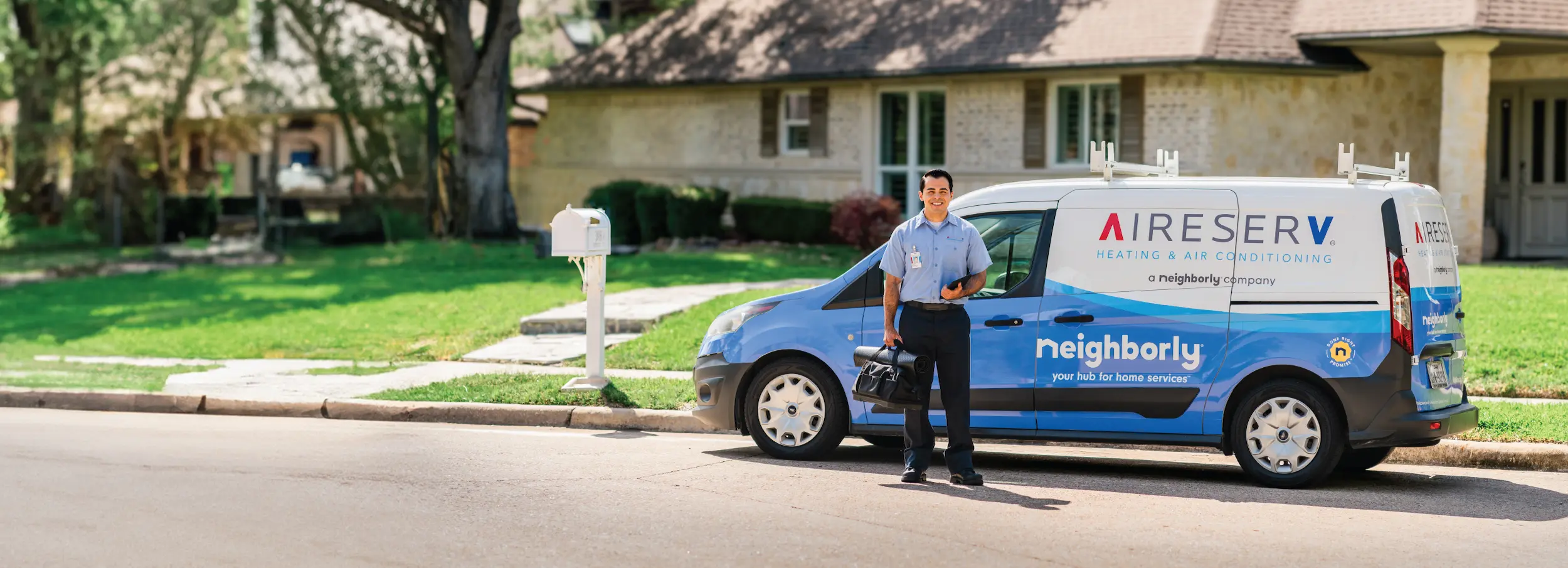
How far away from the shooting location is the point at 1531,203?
2541 cm

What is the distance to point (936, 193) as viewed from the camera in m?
9.16

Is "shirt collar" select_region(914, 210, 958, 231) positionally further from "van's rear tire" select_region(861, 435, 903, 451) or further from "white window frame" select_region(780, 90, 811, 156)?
"white window frame" select_region(780, 90, 811, 156)

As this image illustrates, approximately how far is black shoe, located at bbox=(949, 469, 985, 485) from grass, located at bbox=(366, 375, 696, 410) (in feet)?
11.5

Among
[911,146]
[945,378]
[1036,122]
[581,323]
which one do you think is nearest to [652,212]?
[911,146]

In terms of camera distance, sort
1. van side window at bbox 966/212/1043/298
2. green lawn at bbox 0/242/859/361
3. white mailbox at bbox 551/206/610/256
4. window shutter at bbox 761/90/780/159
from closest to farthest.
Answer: van side window at bbox 966/212/1043/298
white mailbox at bbox 551/206/610/256
green lawn at bbox 0/242/859/361
window shutter at bbox 761/90/780/159

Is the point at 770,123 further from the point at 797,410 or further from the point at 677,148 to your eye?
the point at 797,410

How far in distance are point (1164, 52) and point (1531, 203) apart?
19.6 ft

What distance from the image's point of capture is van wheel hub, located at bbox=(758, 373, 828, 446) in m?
10.3

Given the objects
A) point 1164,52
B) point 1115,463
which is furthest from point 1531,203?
point 1115,463

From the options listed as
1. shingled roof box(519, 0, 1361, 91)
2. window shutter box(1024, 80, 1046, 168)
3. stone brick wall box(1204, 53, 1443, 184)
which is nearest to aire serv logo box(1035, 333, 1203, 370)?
shingled roof box(519, 0, 1361, 91)

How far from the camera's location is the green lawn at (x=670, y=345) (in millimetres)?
15344

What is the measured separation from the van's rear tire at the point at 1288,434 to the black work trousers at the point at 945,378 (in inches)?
59.8

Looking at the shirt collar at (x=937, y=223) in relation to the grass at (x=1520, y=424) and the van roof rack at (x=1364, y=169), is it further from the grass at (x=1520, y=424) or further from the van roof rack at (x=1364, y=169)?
the grass at (x=1520, y=424)

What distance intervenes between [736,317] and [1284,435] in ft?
11.1
